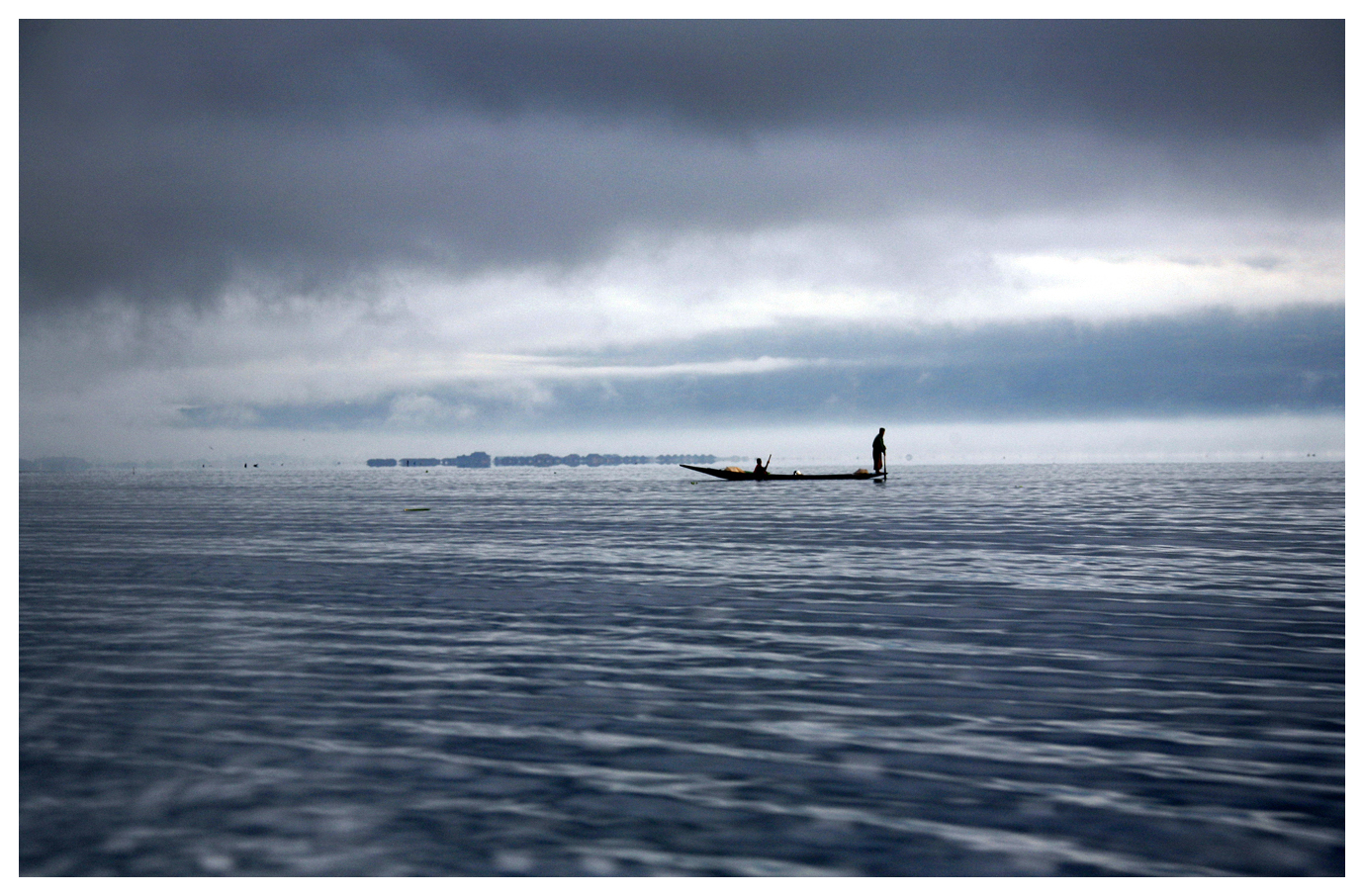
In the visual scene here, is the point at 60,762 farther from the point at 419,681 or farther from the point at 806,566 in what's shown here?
the point at 806,566

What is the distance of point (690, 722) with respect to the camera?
14375 mm

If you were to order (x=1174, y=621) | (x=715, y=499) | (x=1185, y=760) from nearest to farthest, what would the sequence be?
(x=1185, y=760)
(x=1174, y=621)
(x=715, y=499)

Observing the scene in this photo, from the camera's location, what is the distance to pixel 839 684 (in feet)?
54.3

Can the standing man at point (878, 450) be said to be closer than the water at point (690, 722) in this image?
No

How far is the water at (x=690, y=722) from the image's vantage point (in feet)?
33.4

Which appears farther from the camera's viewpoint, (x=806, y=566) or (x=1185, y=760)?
(x=806, y=566)

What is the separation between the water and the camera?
1017cm

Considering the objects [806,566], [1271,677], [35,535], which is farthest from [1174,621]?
[35,535]

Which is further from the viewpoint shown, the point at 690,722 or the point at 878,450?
the point at 878,450

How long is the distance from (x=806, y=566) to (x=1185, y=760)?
2173 cm

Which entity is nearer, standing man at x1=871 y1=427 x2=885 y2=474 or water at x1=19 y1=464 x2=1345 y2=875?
water at x1=19 y1=464 x2=1345 y2=875

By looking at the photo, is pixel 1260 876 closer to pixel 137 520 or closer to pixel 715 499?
pixel 137 520
